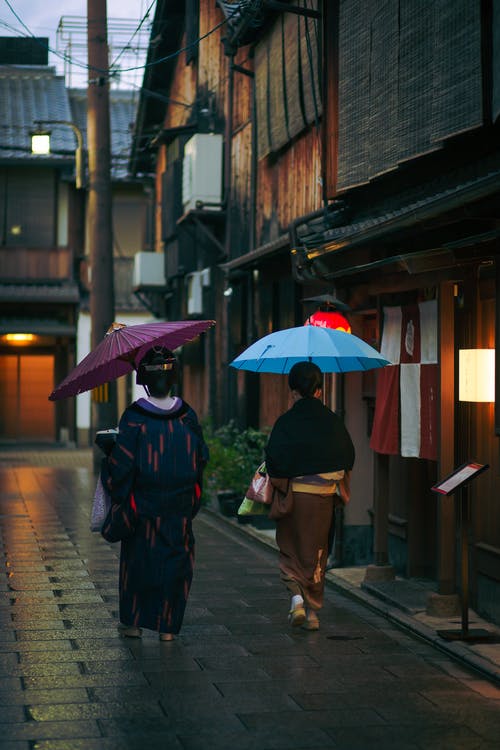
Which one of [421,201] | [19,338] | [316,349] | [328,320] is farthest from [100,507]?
[19,338]

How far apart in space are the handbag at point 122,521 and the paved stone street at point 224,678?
2.80 ft

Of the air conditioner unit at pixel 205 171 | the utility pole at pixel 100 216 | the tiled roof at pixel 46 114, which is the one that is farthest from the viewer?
the tiled roof at pixel 46 114

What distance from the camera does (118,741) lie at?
6.43 meters

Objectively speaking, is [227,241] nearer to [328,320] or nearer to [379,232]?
[328,320]

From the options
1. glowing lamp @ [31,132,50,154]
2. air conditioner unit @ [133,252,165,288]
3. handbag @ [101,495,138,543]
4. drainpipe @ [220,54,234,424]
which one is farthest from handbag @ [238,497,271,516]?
air conditioner unit @ [133,252,165,288]

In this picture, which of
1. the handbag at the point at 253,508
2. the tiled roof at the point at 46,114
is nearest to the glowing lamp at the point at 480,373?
the handbag at the point at 253,508

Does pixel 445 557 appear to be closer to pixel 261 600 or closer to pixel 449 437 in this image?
pixel 449 437

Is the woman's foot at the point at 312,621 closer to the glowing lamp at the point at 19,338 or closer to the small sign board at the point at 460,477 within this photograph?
the small sign board at the point at 460,477

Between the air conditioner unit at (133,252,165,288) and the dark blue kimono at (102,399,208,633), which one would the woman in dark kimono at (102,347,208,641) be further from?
the air conditioner unit at (133,252,165,288)

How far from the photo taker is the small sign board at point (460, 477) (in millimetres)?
9016

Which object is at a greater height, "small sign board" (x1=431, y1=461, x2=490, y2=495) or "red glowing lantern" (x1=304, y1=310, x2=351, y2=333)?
"red glowing lantern" (x1=304, y1=310, x2=351, y2=333)

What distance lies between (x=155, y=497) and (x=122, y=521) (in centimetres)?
32

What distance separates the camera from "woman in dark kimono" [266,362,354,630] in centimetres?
964

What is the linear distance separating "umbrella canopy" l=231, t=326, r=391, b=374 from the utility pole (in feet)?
46.1
